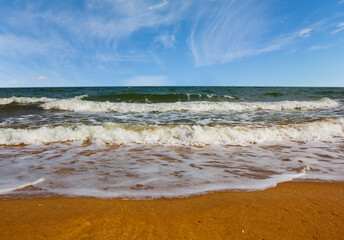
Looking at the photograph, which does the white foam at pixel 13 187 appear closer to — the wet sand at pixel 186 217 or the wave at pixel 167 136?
the wet sand at pixel 186 217

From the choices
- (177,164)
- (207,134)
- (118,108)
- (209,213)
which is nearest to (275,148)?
(207,134)

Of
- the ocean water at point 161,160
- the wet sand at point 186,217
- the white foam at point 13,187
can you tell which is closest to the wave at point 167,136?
the ocean water at point 161,160

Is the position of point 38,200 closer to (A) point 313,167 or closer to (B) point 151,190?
(B) point 151,190

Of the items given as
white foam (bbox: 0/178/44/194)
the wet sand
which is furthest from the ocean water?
the wet sand

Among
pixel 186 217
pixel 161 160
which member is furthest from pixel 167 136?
pixel 186 217

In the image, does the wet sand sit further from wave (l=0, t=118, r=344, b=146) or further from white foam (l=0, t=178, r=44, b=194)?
wave (l=0, t=118, r=344, b=146)

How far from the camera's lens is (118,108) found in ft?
39.6

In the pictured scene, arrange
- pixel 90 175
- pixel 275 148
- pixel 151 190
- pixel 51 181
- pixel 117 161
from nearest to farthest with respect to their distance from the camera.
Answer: pixel 151 190 → pixel 51 181 → pixel 90 175 → pixel 117 161 → pixel 275 148

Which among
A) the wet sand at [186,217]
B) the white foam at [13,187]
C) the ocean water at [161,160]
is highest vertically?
the wet sand at [186,217]

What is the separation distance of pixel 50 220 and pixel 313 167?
3.81 metres

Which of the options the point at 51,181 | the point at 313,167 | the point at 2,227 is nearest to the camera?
the point at 2,227

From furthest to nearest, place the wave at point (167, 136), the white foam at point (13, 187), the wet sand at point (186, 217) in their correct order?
the wave at point (167, 136) < the white foam at point (13, 187) < the wet sand at point (186, 217)

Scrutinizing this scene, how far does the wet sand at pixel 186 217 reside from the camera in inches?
63.9

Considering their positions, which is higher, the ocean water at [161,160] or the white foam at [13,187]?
the white foam at [13,187]
